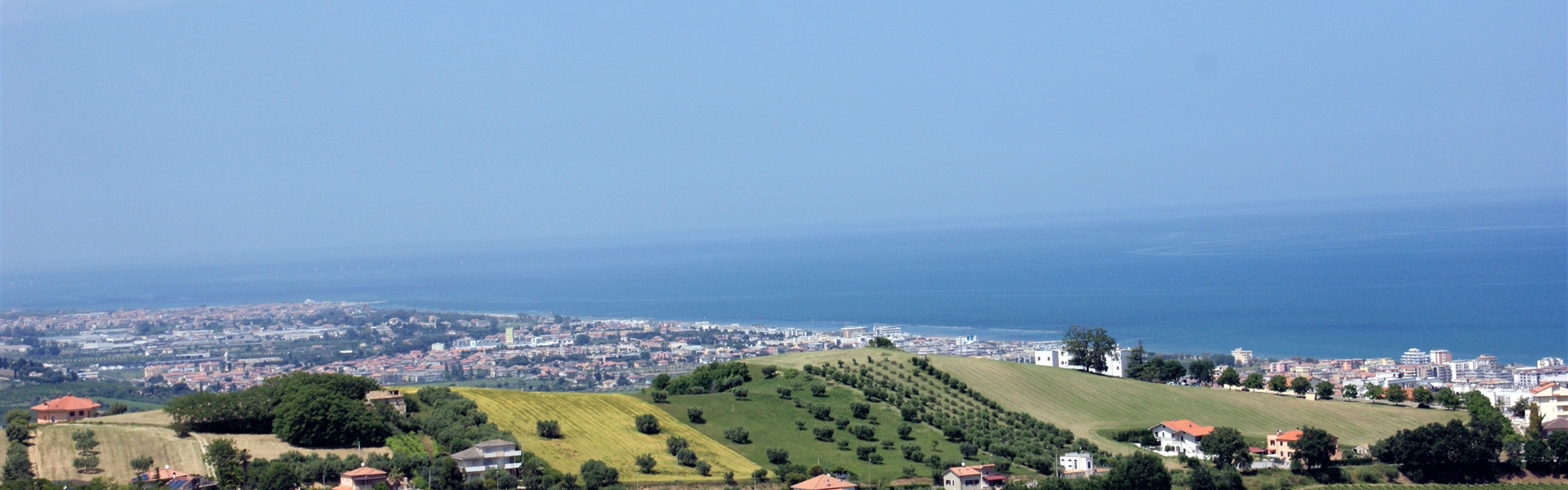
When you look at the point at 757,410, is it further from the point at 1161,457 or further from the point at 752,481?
the point at 1161,457

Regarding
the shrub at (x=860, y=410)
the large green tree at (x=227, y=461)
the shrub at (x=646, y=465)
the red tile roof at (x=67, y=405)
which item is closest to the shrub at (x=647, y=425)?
the shrub at (x=646, y=465)

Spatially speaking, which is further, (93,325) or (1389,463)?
(93,325)

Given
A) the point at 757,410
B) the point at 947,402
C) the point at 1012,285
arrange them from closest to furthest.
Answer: the point at 757,410
the point at 947,402
the point at 1012,285

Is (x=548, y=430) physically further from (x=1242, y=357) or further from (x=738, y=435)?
(x=1242, y=357)

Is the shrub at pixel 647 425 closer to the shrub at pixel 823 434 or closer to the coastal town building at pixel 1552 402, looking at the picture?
the shrub at pixel 823 434

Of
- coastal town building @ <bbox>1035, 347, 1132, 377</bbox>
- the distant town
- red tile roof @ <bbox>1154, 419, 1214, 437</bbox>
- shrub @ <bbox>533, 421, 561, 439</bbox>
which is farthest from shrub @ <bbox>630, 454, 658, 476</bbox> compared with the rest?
the distant town

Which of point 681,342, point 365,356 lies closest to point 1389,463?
point 681,342

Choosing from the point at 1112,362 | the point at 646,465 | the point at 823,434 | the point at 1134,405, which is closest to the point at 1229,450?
the point at 1134,405
